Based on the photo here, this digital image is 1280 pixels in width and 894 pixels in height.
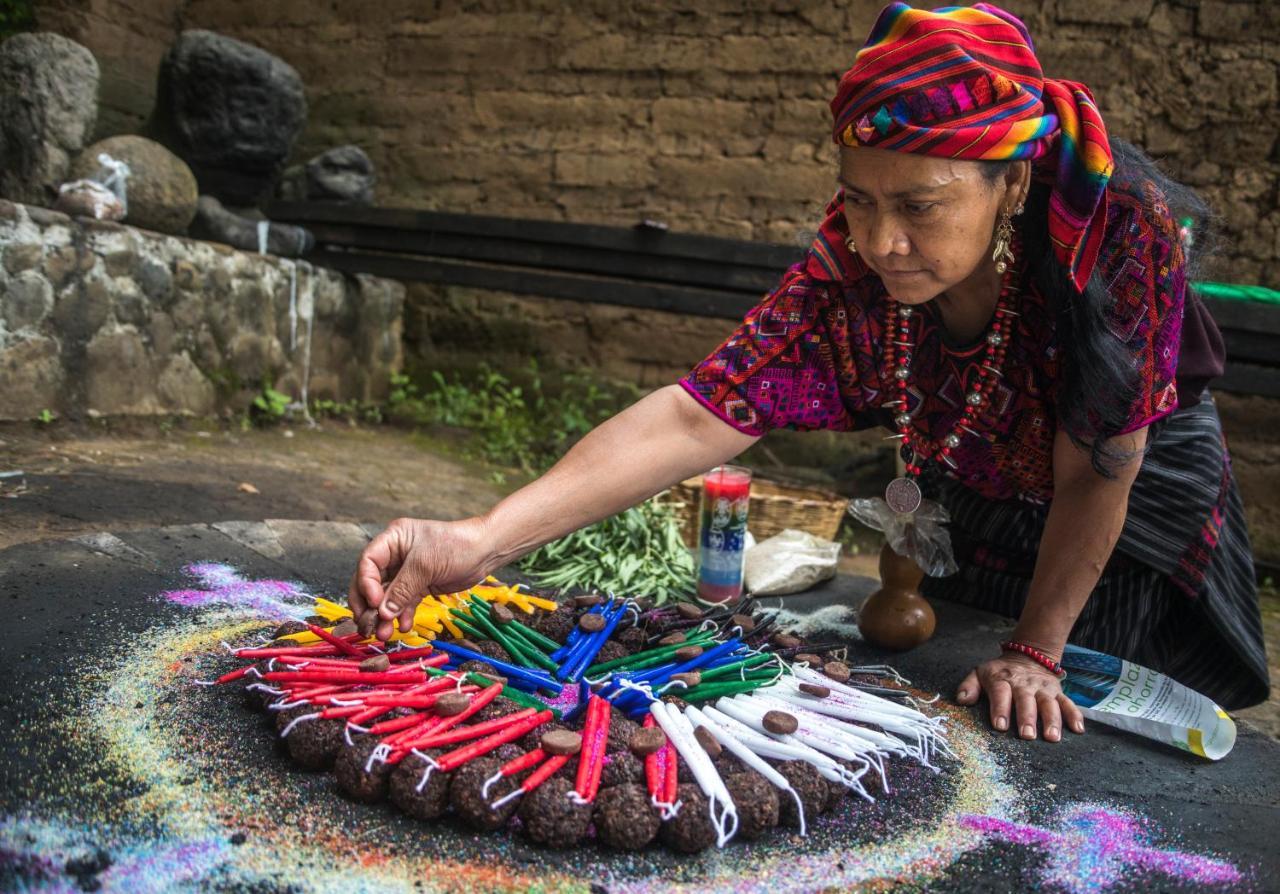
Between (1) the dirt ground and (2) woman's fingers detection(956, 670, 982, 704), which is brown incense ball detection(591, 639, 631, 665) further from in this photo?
(1) the dirt ground

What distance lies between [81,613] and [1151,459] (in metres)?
2.40

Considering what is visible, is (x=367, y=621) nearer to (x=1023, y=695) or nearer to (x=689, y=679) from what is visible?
(x=689, y=679)

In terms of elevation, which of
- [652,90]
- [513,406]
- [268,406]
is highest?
[652,90]

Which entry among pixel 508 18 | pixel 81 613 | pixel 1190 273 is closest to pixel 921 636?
pixel 1190 273

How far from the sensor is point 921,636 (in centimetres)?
226

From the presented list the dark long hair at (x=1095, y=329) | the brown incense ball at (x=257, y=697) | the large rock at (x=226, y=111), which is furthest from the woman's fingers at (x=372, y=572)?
the large rock at (x=226, y=111)

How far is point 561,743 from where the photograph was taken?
1.39 m

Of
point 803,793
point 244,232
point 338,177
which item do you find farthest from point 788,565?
point 338,177

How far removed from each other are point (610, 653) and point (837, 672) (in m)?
0.47

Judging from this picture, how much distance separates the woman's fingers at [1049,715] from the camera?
1.81 m

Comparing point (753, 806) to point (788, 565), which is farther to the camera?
point (788, 565)

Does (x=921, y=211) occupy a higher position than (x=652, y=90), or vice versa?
(x=652, y=90)

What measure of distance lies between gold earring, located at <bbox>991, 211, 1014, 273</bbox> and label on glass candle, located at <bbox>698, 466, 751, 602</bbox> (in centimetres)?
110

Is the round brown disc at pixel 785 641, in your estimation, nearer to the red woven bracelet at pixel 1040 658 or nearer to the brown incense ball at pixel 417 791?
the red woven bracelet at pixel 1040 658
